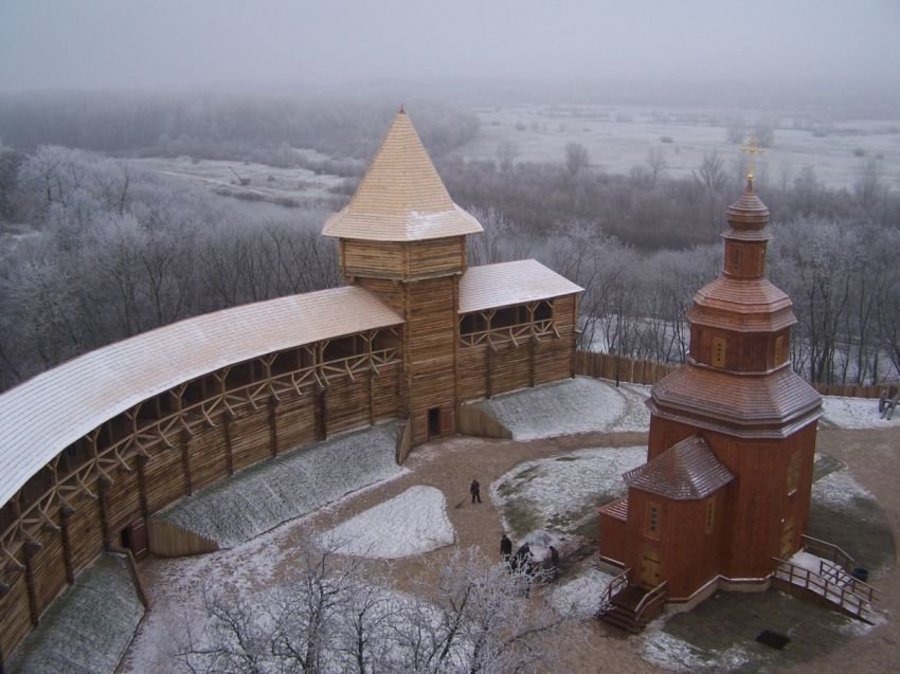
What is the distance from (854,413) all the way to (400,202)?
19184 millimetres

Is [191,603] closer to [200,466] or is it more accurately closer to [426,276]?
[200,466]

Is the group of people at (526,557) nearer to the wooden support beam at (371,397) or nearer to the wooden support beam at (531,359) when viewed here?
the wooden support beam at (371,397)

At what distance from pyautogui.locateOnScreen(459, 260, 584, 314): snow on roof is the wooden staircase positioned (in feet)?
40.7

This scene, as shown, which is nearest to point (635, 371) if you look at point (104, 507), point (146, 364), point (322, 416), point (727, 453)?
point (322, 416)

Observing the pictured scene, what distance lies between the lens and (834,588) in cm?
2028

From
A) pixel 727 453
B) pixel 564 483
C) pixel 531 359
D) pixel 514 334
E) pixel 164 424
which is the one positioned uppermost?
pixel 164 424

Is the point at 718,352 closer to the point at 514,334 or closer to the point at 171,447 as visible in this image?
the point at 514,334

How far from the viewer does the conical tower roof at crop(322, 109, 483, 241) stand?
27.6 m

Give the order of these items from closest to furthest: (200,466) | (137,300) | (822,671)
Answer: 1. (822,671)
2. (200,466)
3. (137,300)

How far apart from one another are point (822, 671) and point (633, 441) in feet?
42.6

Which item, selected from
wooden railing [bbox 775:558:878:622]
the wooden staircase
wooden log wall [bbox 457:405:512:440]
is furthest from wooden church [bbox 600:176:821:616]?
wooden log wall [bbox 457:405:512:440]

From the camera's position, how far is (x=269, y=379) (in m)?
24.6

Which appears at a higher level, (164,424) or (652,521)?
(164,424)

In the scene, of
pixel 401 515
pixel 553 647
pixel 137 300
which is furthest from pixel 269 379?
pixel 137 300
